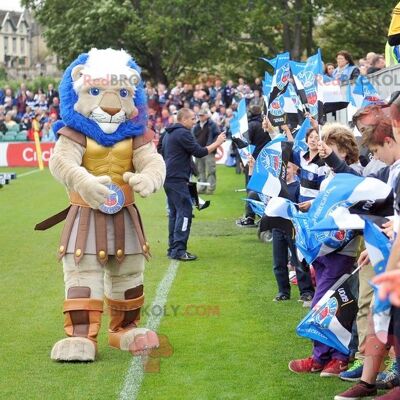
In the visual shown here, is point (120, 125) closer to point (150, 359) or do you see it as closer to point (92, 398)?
point (150, 359)

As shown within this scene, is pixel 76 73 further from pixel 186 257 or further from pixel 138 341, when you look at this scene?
pixel 186 257

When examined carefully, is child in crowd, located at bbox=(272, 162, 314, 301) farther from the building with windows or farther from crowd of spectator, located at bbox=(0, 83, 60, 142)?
the building with windows

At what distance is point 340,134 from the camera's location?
707 cm

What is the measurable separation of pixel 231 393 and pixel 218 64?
4507 cm

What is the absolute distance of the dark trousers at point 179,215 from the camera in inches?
500

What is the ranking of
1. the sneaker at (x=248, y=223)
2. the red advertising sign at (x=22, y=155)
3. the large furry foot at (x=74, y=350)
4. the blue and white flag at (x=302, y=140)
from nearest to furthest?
the large furry foot at (x=74, y=350) < the blue and white flag at (x=302, y=140) < the sneaker at (x=248, y=223) < the red advertising sign at (x=22, y=155)

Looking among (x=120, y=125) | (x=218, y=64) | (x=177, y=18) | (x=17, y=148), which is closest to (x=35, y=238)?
(x=120, y=125)

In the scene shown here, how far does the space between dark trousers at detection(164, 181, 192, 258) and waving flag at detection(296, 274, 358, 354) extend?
5.95 meters

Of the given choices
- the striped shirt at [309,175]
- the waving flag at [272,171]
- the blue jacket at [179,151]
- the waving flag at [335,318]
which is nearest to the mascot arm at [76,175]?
the waving flag at [272,171]

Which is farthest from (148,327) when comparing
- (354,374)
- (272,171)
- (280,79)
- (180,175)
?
(180,175)

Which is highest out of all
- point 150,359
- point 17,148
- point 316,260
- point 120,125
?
point 120,125

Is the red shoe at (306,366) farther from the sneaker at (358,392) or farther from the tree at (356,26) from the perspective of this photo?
the tree at (356,26)

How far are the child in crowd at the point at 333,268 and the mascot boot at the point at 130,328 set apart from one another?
1.32 m

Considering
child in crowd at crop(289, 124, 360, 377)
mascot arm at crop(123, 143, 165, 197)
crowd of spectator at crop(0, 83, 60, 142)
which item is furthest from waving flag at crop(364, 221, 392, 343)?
crowd of spectator at crop(0, 83, 60, 142)
